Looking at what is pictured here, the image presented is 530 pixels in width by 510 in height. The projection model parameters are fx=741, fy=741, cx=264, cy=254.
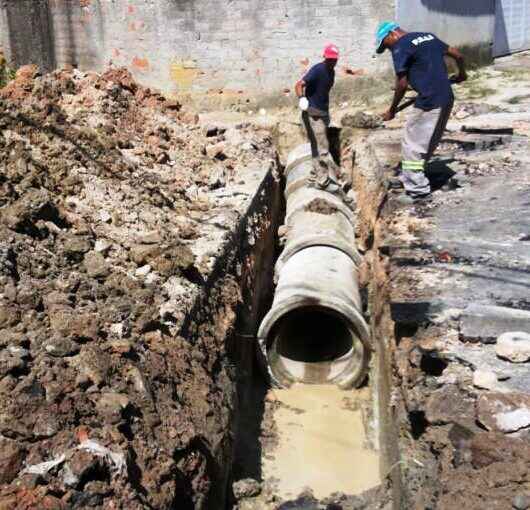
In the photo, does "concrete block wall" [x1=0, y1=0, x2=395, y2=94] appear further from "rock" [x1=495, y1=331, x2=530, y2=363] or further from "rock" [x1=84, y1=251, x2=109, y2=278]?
"rock" [x1=495, y1=331, x2=530, y2=363]

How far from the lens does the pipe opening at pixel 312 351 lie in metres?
6.66

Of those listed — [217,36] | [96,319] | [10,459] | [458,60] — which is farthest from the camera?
[217,36]

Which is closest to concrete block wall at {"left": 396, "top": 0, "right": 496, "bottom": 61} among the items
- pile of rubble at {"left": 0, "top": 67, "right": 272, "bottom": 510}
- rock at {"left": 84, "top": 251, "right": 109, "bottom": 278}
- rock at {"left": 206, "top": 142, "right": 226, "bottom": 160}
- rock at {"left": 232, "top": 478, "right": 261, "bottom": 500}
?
rock at {"left": 206, "top": 142, "right": 226, "bottom": 160}

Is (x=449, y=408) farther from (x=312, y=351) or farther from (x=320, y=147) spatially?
(x=320, y=147)

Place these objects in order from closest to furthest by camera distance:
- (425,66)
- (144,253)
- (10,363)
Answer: (10,363)
(144,253)
(425,66)

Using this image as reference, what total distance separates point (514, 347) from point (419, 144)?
3.27 m

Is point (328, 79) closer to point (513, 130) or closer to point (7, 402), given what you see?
point (513, 130)

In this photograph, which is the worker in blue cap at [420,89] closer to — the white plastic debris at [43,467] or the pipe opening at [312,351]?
the pipe opening at [312,351]

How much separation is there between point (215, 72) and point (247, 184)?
4.34 metres

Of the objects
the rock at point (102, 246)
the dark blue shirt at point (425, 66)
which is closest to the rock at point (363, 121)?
the dark blue shirt at point (425, 66)

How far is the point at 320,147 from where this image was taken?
8844 millimetres

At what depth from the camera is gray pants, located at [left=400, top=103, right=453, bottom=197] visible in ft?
22.7

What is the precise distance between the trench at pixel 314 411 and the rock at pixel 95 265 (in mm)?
1367

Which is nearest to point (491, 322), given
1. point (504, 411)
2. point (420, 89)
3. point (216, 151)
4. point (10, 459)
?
point (504, 411)
